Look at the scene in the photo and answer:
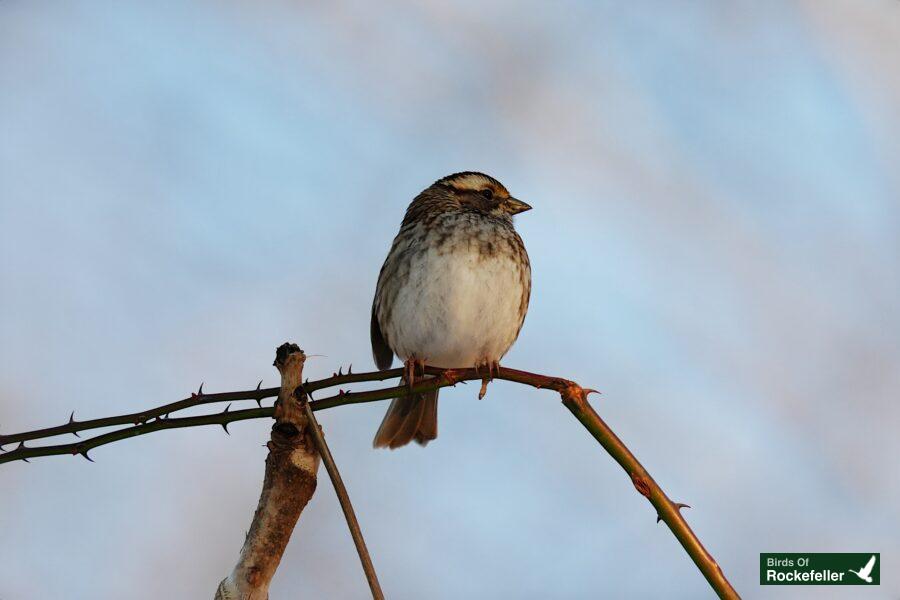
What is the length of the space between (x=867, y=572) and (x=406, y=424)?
6.82 ft

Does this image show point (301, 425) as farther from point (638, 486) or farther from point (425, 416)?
point (425, 416)

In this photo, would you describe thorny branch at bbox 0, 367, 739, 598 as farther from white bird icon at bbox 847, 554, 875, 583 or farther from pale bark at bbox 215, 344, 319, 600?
white bird icon at bbox 847, 554, 875, 583

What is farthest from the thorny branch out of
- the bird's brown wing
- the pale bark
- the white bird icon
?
the bird's brown wing

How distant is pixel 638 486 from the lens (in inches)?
82.8

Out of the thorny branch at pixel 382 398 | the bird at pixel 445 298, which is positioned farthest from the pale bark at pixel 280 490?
the bird at pixel 445 298

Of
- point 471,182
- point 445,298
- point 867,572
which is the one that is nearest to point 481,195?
point 471,182

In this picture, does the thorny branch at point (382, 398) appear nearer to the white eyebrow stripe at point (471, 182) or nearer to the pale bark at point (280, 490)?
the pale bark at point (280, 490)

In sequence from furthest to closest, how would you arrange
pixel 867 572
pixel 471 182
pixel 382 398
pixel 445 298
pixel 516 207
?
pixel 471 182 → pixel 516 207 → pixel 445 298 → pixel 867 572 → pixel 382 398

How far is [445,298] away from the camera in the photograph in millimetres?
4441

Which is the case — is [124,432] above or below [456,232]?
below

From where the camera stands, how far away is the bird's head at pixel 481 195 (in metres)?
5.05

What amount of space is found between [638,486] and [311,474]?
776 millimetres

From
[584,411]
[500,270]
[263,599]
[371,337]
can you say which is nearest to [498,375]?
[584,411]

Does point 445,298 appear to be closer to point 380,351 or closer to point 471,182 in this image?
point 380,351
